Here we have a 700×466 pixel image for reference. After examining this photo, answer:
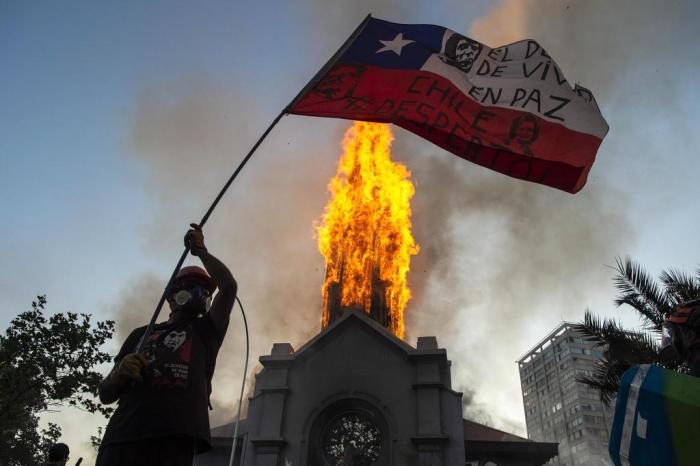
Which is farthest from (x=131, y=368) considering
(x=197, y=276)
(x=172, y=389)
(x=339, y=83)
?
(x=339, y=83)

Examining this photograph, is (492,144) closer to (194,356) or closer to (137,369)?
(194,356)

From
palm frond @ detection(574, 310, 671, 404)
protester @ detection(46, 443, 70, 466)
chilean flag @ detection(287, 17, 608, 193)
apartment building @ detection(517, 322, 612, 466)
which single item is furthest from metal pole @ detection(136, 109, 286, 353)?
apartment building @ detection(517, 322, 612, 466)

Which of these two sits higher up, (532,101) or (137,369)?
(532,101)

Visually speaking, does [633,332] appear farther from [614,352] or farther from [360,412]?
[360,412]

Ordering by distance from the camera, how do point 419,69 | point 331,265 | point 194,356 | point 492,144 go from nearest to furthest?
point 194,356, point 492,144, point 419,69, point 331,265

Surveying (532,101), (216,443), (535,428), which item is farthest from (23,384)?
(535,428)

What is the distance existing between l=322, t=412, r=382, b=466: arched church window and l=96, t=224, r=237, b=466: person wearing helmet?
59.4 ft

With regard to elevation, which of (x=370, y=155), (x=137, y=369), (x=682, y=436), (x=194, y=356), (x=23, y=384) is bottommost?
(x=682, y=436)

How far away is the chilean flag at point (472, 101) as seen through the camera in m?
6.72

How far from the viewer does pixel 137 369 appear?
3.27 m

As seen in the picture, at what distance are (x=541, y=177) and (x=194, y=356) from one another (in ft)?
17.6

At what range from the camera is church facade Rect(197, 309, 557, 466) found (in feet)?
66.7

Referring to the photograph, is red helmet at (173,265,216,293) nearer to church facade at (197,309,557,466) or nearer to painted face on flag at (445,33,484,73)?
painted face on flag at (445,33,484,73)

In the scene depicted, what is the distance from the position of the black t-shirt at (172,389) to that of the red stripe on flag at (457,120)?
11.9 ft
